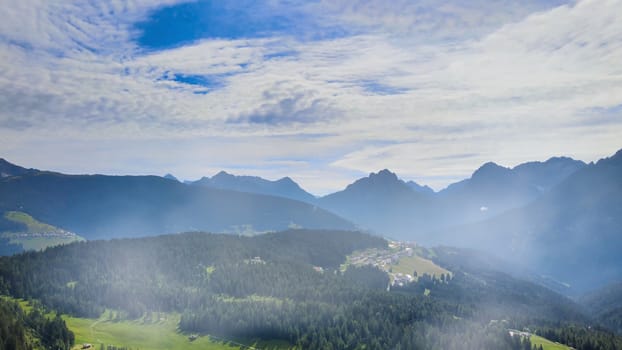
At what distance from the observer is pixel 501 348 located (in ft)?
477

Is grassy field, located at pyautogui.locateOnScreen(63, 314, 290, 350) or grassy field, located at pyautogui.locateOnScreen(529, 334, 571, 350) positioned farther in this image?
grassy field, located at pyautogui.locateOnScreen(529, 334, 571, 350)

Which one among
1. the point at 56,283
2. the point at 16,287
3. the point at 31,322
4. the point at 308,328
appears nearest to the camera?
the point at 31,322

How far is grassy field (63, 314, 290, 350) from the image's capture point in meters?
148

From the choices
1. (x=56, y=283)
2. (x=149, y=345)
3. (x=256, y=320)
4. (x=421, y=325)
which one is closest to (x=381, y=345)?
(x=421, y=325)

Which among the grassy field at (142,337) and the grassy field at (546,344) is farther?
the grassy field at (546,344)

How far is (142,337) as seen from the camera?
15600 cm

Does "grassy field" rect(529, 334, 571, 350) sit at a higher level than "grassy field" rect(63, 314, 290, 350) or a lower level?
lower

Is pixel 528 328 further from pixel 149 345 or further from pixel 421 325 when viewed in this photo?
pixel 149 345

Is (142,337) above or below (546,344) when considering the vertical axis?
above

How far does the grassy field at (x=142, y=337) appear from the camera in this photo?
486 ft

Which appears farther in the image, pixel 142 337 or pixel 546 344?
pixel 546 344

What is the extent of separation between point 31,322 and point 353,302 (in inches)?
4914

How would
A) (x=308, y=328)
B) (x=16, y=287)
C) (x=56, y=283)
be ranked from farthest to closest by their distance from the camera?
(x=56, y=283) → (x=16, y=287) → (x=308, y=328)

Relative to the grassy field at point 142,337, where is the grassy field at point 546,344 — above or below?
below
